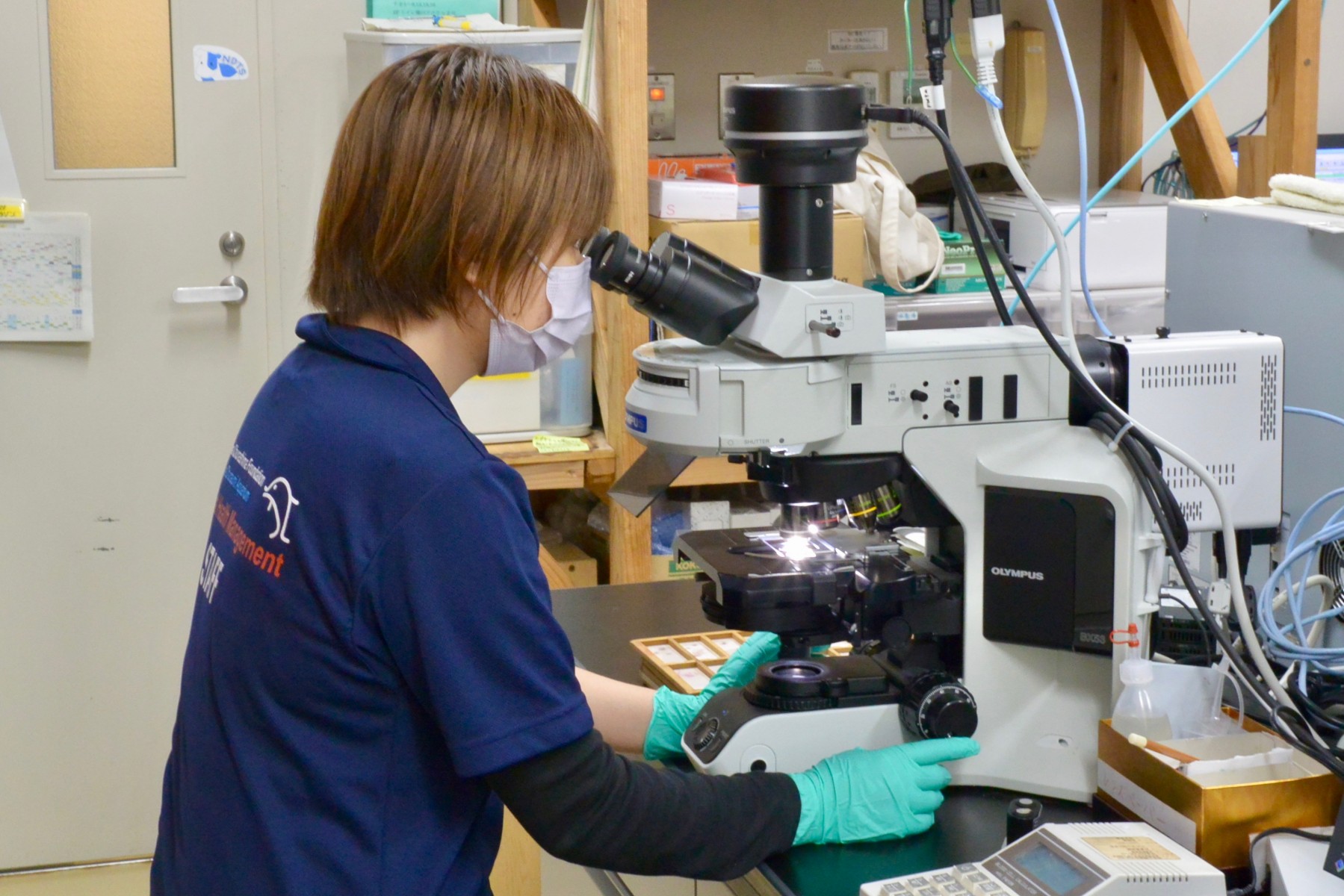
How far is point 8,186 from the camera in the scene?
2600mm

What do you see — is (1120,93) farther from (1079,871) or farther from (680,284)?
(1079,871)

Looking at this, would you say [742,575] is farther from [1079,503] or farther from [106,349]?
[106,349]

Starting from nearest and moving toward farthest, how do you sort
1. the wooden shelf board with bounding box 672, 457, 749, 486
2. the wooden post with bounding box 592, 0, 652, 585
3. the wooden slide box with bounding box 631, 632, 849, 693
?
1. the wooden slide box with bounding box 631, 632, 849, 693
2. the wooden post with bounding box 592, 0, 652, 585
3. the wooden shelf board with bounding box 672, 457, 749, 486

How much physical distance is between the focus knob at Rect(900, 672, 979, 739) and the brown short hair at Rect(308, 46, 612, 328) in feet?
1.66

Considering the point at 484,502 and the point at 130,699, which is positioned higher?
the point at 484,502

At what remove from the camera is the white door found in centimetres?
263

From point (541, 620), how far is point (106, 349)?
201 cm

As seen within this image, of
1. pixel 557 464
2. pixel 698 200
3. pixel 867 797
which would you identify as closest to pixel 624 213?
pixel 698 200

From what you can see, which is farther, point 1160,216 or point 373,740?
point 1160,216

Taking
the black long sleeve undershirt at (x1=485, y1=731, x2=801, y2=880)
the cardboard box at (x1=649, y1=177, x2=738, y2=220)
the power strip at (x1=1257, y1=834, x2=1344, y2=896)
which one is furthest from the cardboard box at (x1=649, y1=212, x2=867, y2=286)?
the power strip at (x1=1257, y1=834, x2=1344, y2=896)

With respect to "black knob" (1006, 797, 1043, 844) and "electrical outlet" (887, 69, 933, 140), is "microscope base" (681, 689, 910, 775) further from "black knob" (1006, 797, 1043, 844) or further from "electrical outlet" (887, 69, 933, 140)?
"electrical outlet" (887, 69, 933, 140)

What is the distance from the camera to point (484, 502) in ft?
3.13

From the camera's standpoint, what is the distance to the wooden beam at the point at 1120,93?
9.80 ft

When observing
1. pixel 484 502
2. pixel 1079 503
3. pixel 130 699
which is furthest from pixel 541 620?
pixel 130 699
